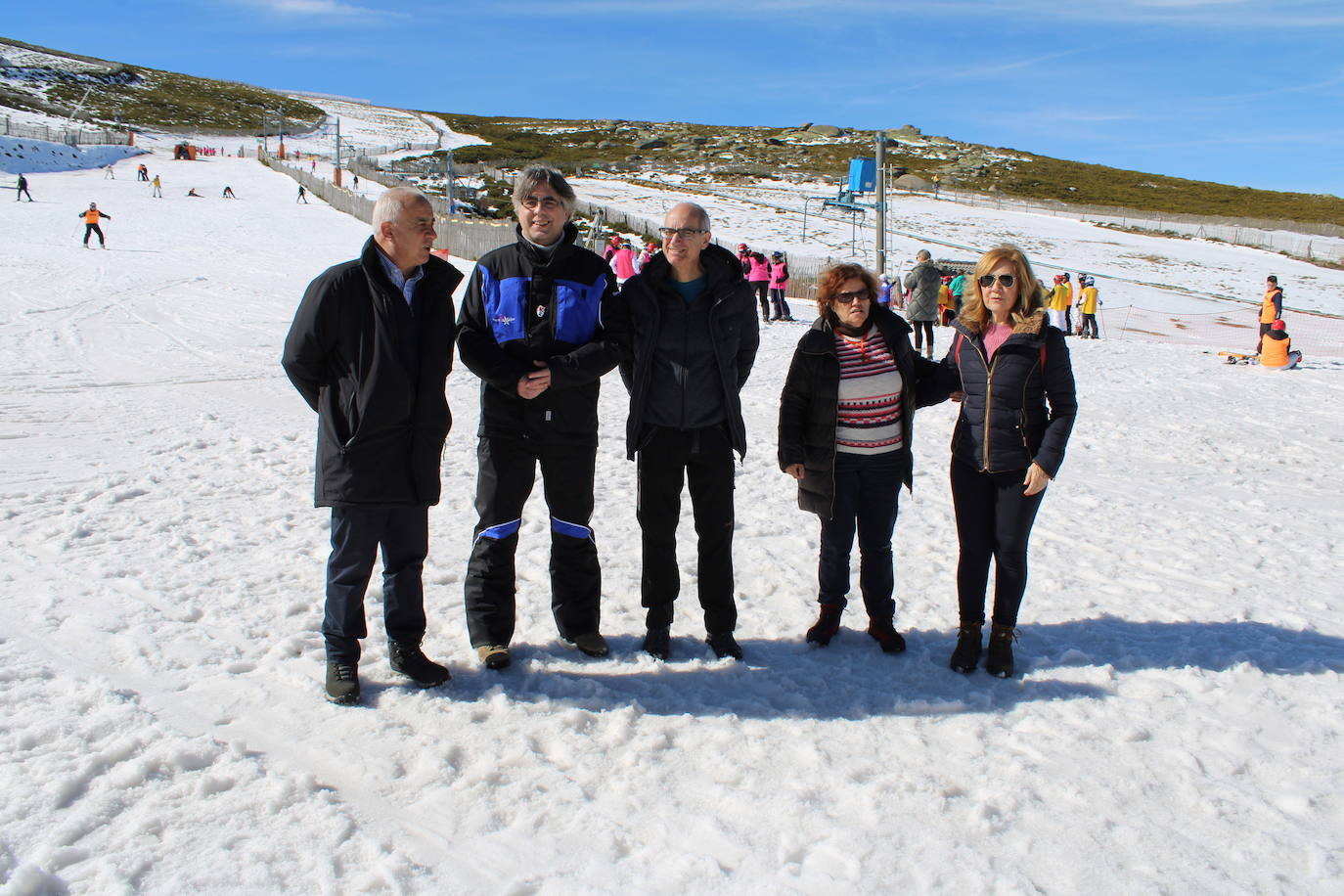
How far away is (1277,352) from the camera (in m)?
13.6

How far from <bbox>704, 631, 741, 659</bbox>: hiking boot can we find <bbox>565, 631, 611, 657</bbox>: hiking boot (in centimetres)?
45

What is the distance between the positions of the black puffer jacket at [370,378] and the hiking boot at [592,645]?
0.93 metres

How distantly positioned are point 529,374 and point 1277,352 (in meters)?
14.1

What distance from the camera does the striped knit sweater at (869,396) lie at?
3699 millimetres

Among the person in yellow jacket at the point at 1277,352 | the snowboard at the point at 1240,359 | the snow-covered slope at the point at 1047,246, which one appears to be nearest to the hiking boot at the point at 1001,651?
the person in yellow jacket at the point at 1277,352

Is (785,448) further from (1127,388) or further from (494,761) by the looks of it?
(1127,388)

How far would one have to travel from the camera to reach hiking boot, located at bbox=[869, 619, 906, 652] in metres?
3.90

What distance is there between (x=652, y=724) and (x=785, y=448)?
1.27 m

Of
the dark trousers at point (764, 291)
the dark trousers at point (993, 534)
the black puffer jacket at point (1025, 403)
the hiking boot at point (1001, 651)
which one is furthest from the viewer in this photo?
the dark trousers at point (764, 291)

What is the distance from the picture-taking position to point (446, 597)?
14.1 feet

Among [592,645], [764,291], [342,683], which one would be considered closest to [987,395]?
[592,645]

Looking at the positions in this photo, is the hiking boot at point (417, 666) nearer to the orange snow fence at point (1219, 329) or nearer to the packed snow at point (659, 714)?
the packed snow at point (659, 714)

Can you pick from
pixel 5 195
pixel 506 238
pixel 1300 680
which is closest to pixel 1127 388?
pixel 1300 680

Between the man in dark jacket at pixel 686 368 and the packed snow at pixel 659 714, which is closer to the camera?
the packed snow at pixel 659 714
